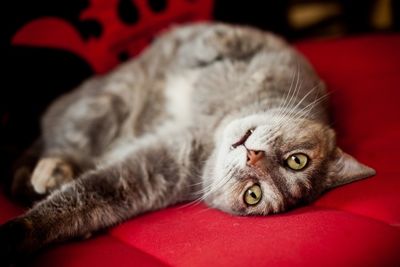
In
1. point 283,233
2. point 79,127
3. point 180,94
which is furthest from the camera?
point 180,94

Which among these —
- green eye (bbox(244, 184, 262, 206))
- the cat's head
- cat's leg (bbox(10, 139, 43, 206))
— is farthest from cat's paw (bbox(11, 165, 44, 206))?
green eye (bbox(244, 184, 262, 206))

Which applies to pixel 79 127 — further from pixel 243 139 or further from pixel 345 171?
pixel 345 171

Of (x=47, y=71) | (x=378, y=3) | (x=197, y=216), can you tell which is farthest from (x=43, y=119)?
(x=378, y=3)

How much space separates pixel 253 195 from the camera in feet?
4.07

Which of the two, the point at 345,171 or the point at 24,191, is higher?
the point at 345,171

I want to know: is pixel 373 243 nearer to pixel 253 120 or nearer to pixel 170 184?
pixel 253 120

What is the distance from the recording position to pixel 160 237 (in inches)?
45.3

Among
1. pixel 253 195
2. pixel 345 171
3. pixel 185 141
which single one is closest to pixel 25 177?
pixel 185 141

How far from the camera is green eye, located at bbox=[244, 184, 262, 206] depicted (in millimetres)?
1234

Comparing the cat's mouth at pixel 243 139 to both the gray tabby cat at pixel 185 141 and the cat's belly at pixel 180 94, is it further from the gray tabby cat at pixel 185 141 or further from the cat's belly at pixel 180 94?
the cat's belly at pixel 180 94

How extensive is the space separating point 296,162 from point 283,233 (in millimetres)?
265

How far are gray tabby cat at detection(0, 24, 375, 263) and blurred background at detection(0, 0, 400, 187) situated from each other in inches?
3.5

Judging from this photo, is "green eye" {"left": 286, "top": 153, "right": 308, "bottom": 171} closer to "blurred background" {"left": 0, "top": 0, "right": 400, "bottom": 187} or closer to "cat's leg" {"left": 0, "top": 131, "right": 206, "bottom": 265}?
"cat's leg" {"left": 0, "top": 131, "right": 206, "bottom": 265}

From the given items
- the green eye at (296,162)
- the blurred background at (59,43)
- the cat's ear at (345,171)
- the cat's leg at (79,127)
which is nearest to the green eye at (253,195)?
the green eye at (296,162)
